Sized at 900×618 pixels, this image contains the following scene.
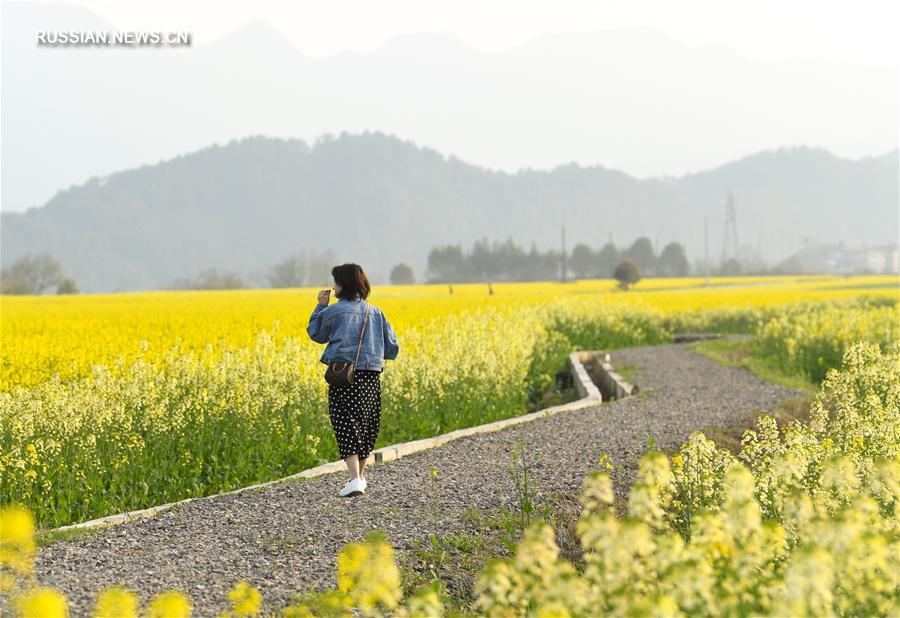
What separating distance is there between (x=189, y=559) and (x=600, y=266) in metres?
134

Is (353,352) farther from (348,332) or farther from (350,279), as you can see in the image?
(350,279)

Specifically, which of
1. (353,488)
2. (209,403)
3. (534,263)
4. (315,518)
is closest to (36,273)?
(534,263)

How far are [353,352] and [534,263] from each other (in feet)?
434

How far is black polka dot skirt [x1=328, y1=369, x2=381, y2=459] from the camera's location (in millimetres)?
8070

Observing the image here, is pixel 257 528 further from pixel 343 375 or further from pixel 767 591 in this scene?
pixel 767 591

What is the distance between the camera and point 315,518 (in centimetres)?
710

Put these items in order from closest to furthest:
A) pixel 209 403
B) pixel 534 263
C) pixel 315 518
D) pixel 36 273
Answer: pixel 315 518 → pixel 209 403 → pixel 36 273 → pixel 534 263

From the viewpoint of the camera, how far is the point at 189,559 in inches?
234

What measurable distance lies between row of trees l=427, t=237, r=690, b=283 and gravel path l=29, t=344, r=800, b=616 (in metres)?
123

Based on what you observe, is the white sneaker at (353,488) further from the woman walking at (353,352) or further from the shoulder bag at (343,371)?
the shoulder bag at (343,371)

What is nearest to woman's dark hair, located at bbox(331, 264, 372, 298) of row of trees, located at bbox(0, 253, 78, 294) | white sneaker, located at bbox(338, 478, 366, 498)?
white sneaker, located at bbox(338, 478, 366, 498)

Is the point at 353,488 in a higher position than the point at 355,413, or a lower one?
lower

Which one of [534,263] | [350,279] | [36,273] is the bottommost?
[350,279]

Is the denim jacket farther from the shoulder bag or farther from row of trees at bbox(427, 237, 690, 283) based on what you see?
row of trees at bbox(427, 237, 690, 283)
